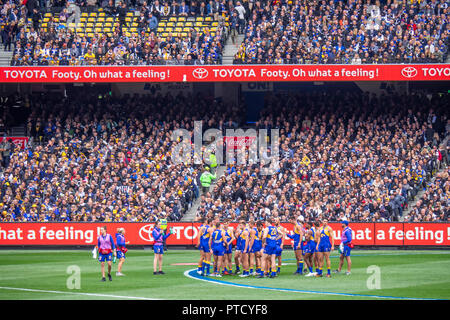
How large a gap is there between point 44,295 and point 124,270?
6.21 m

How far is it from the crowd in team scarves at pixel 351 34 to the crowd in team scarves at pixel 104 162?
4.46 m

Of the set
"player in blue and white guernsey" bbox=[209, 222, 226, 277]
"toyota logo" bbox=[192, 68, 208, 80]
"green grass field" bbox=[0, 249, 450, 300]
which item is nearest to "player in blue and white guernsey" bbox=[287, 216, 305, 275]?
"green grass field" bbox=[0, 249, 450, 300]

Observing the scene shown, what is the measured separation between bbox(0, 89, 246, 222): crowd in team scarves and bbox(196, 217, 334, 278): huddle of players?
454 inches

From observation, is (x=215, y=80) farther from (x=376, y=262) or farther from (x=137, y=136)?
(x=376, y=262)

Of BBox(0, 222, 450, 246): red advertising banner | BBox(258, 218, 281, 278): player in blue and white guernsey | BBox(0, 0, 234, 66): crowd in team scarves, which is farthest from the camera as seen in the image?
BBox(0, 0, 234, 66): crowd in team scarves

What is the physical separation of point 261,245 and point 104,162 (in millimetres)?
17135

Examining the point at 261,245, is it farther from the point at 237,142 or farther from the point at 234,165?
the point at 237,142

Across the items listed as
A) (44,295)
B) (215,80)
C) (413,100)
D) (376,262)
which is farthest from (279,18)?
(44,295)

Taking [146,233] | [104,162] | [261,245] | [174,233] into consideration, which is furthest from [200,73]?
[261,245]

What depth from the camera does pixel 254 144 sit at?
129 ft

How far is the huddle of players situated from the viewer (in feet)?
76.2

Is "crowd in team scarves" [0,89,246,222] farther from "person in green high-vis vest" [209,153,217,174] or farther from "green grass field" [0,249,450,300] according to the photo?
"green grass field" [0,249,450,300]

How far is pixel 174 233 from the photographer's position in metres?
34.9

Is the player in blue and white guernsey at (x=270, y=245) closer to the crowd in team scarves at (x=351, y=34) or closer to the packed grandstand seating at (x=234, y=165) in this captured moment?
the packed grandstand seating at (x=234, y=165)
